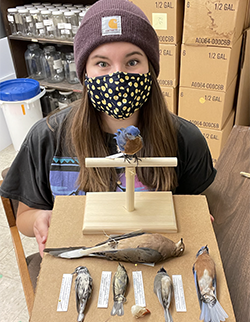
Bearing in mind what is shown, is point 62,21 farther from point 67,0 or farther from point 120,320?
point 120,320

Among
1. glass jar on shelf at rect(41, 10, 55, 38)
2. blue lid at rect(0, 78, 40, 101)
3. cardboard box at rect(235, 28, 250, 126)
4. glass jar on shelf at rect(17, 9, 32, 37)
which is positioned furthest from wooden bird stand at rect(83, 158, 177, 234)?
glass jar on shelf at rect(17, 9, 32, 37)

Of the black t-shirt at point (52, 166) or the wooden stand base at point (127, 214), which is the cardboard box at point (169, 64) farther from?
the wooden stand base at point (127, 214)

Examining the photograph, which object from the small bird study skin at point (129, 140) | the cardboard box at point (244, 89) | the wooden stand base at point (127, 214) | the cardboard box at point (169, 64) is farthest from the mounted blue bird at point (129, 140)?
the cardboard box at point (244, 89)

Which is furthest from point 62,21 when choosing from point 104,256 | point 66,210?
point 104,256

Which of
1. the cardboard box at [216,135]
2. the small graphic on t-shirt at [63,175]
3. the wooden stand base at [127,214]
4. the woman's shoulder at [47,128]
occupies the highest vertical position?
the woman's shoulder at [47,128]

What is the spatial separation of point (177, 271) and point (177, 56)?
1.83 meters

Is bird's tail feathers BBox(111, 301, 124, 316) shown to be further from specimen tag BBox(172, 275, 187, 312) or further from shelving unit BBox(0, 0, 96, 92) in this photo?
shelving unit BBox(0, 0, 96, 92)

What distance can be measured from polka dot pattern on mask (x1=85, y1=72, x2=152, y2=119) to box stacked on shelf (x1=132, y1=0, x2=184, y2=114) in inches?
50.7

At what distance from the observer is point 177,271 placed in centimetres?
62

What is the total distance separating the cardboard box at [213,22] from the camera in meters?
1.80

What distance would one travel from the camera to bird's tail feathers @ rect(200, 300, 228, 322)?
538 millimetres

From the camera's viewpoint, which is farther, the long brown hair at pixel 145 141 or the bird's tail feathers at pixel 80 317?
the long brown hair at pixel 145 141

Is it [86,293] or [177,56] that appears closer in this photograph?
[86,293]

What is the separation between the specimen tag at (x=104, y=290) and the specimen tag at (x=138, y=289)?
0.05 metres
